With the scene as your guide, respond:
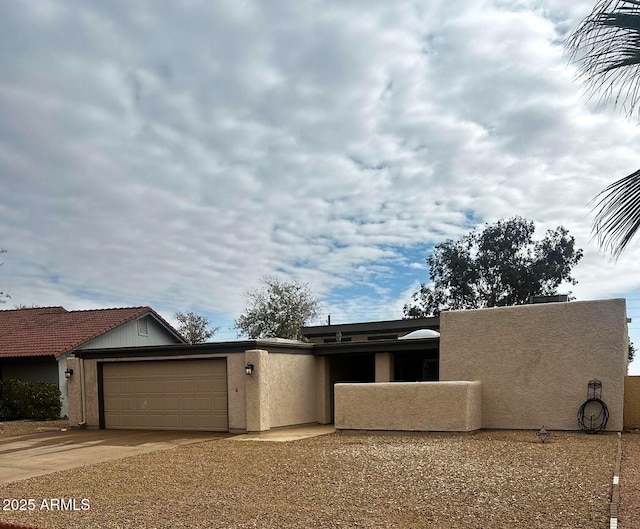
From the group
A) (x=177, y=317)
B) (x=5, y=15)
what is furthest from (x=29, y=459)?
(x=177, y=317)

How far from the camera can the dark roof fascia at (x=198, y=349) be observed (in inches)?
685

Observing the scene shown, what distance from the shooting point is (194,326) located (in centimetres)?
4872

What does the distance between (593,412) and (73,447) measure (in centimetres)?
1243

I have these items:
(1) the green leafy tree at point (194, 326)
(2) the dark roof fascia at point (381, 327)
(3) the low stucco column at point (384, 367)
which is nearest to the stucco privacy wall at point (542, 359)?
(3) the low stucco column at point (384, 367)

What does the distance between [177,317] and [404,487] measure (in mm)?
42599

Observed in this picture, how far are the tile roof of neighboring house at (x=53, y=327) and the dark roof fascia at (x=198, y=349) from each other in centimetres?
559

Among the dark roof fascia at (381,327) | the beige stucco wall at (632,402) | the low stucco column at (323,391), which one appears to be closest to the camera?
the beige stucco wall at (632,402)

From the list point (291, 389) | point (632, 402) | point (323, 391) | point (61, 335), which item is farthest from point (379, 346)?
point (61, 335)

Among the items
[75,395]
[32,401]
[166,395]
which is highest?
[166,395]

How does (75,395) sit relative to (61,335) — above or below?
below

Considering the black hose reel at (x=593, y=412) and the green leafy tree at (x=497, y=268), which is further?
the green leafy tree at (x=497, y=268)

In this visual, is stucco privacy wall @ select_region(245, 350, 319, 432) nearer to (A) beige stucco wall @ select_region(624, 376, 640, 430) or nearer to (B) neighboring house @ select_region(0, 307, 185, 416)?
(A) beige stucco wall @ select_region(624, 376, 640, 430)

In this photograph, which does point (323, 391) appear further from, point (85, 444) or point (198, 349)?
point (85, 444)

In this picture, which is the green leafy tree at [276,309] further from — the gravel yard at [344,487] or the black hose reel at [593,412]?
the gravel yard at [344,487]
